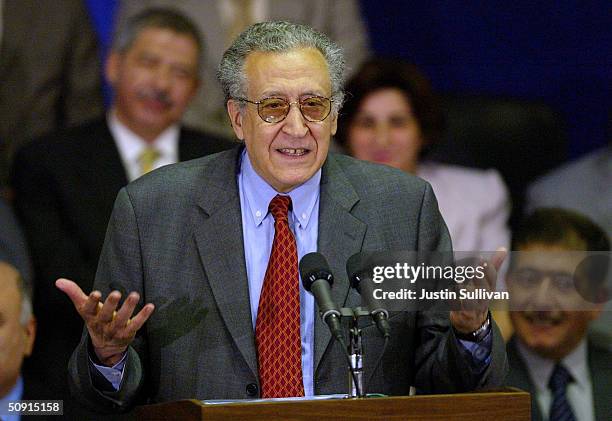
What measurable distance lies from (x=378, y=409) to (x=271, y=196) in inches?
28.2

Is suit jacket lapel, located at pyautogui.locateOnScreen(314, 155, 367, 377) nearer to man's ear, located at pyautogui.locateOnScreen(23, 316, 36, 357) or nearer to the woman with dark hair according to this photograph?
man's ear, located at pyautogui.locateOnScreen(23, 316, 36, 357)

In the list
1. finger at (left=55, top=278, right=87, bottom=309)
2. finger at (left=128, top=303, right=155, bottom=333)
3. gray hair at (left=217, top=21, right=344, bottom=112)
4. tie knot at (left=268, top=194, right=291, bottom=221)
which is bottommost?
finger at (left=128, top=303, right=155, bottom=333)

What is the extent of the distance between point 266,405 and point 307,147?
717 millimetres

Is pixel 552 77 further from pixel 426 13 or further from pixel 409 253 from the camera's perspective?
pixel 409 253

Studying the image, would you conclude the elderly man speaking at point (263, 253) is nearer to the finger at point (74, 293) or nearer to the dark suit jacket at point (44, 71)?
the finger at point (74, 293)

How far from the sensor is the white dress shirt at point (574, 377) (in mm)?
3330

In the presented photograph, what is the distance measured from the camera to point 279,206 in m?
2.60

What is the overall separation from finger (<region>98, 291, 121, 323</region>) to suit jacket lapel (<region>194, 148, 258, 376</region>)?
1.11ft

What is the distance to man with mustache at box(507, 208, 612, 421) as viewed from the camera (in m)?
3.29

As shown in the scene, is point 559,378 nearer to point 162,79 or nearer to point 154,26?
point 162,79

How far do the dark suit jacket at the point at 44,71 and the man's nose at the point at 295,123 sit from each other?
1.87 m

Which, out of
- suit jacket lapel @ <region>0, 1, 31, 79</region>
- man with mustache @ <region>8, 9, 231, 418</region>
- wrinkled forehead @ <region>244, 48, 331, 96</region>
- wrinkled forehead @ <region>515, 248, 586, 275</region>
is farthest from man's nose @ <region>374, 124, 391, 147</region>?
wrinkled forehead @ <region>244, 48, 331, 96</region>

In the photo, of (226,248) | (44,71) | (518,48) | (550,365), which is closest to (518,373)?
(550,365)

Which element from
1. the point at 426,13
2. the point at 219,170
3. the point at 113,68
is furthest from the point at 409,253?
the point at 426,13
